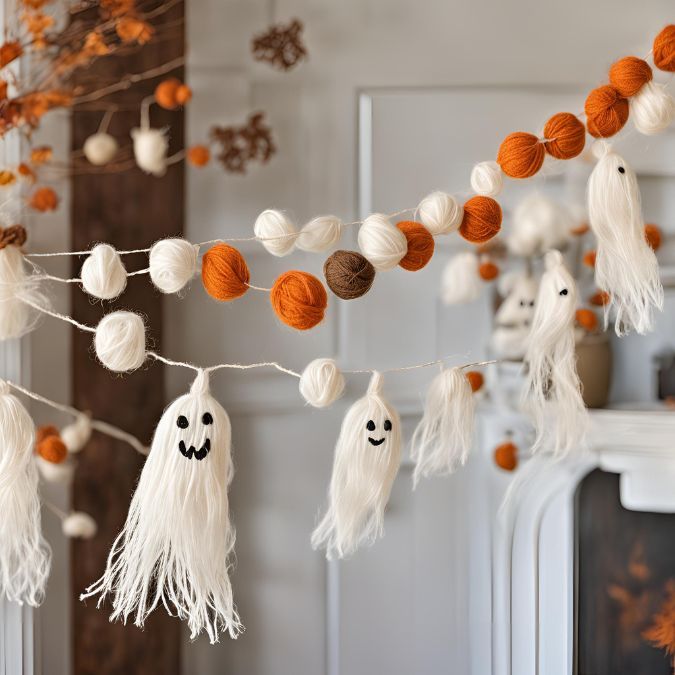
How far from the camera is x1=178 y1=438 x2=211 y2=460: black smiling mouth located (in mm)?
693

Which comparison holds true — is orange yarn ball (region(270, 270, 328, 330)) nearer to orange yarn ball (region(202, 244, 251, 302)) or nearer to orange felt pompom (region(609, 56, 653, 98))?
orange yarn ball (region(202, 244, 251, 302))

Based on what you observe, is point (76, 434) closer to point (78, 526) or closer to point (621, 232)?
point (78, 526)

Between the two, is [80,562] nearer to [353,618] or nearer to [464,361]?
[353,618]

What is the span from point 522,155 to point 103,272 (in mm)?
413

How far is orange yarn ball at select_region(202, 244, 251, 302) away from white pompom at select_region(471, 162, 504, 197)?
25 cm

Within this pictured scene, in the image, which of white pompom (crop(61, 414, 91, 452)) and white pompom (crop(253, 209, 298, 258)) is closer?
white pompom (crop(253, 209, 298, 258))

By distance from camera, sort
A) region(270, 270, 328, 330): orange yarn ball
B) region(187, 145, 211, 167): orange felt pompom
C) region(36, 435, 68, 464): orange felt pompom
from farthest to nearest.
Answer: region(187, 145, 211, 167): orange felt pompom < region(36, 435, 68, 464): orange felt pompom < region(270, 270, 328, 330): orange yarn ball

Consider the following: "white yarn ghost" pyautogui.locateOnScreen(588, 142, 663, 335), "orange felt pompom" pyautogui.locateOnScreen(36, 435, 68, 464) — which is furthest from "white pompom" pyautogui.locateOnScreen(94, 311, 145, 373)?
"white yarn ghost" pyautogui.locateOnScreen(588, 142, 663, 335)

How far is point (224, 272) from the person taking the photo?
27.0 inches

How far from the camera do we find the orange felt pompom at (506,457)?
121 centimetres

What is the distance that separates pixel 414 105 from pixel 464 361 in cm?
44

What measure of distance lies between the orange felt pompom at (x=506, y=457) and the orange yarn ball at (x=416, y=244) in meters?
0.57

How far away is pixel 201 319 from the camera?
4.25 feet

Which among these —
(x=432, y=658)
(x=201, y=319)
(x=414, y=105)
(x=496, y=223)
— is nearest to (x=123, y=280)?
(x=496, y=223)
